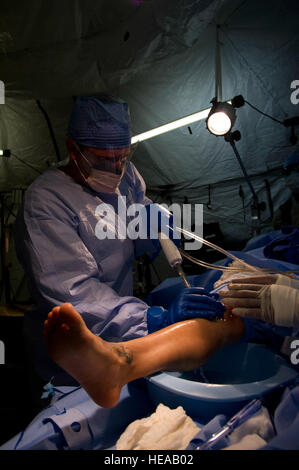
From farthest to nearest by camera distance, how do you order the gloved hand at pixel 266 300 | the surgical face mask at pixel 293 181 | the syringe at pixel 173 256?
the surgical face mask at pixel 293 181 < the syringe at pixel 173 256 < the gloved hand at pixel 266 300

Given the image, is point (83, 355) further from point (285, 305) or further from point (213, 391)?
point (285, 305)

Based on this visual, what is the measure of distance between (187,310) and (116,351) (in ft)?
1.16

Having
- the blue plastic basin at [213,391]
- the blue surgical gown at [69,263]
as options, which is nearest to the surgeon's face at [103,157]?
the blue surgical gown at [69,263]

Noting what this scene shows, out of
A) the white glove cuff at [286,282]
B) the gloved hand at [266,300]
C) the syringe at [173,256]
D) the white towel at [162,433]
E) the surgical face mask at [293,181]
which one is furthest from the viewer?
the surgical face mask at [293,181]

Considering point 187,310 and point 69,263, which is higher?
point 69,263

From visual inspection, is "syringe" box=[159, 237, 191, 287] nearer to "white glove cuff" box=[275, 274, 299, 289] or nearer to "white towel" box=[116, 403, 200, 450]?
"white glove cuff" box=[275, 274, 299, 289]

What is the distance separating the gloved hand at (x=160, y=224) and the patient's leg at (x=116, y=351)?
0.68 meters

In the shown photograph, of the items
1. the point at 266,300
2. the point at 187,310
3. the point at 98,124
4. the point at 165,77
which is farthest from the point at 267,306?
the point at 165,77

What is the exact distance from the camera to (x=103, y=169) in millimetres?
1373

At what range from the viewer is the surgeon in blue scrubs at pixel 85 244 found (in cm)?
110

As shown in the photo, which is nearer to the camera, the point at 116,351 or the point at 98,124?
the point at 116,351

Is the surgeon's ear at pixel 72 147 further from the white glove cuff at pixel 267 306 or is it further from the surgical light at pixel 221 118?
the surgical light at pixel 221 118

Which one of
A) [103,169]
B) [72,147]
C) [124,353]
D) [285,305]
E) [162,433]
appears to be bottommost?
[162,433]

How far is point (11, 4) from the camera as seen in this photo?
1585 millimetres
